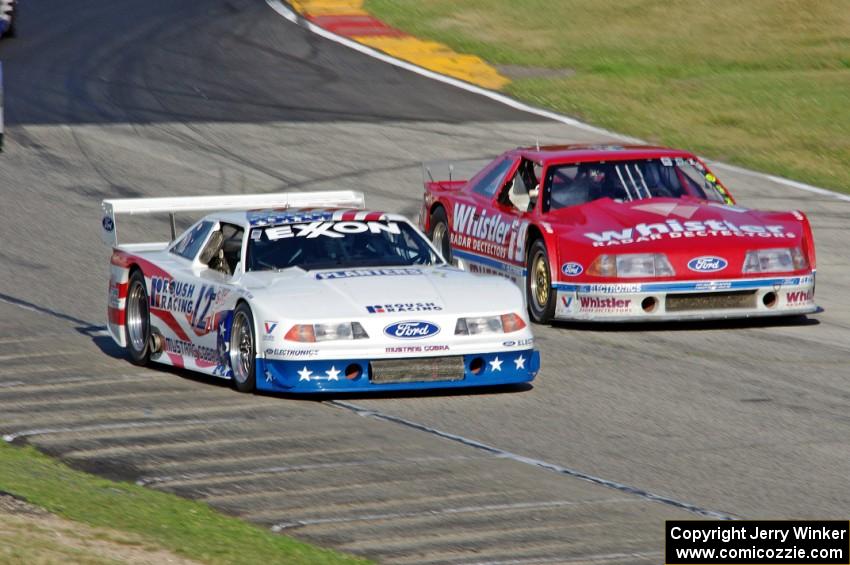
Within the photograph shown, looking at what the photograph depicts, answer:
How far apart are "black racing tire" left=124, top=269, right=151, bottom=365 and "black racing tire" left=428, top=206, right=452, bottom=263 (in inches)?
153

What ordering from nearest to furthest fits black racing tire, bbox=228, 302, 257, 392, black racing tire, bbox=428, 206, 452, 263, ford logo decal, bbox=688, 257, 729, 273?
1. black racing tire, bbox=228, 302, 257, 392
2. ford logo decal, bbox=688, 257, 729, 273
3. black racing tire, bbox=428, 206, 452, 263

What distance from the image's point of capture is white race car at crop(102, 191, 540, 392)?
409 inches

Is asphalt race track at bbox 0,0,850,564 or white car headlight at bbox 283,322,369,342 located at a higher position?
white car headlight at bbox 283,322,369,342

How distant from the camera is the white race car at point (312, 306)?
1039cm

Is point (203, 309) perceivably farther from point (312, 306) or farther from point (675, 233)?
point (675, 233)

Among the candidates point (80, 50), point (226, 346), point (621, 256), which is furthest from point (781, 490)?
point (80, 50)

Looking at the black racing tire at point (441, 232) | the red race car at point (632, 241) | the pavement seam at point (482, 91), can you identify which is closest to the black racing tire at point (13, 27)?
the pavement seam at point (482, 91)

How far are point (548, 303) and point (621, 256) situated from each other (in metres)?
0.71

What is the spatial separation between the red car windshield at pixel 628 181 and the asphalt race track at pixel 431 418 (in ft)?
4.14

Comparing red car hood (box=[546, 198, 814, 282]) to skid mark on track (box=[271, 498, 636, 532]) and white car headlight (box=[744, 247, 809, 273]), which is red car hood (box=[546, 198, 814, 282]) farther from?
skid mark on track (box=[271, 498, 636, 532])

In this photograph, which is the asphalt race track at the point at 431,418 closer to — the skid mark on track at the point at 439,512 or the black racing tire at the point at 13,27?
the skid mark on track at the point at 439,512

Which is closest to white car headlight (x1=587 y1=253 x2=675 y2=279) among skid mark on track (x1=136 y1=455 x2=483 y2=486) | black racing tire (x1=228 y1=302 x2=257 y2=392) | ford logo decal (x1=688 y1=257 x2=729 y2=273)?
ford logo decal (x1=688 y1=257 x2=729 y2=273)

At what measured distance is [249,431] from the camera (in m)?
9.67

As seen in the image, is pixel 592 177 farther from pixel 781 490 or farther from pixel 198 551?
pixel 198 551
